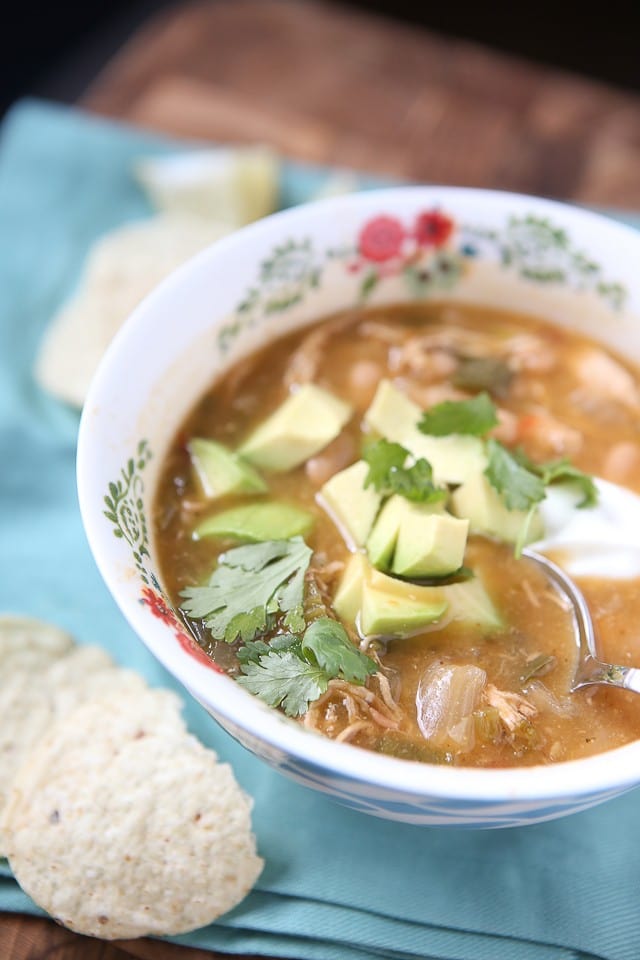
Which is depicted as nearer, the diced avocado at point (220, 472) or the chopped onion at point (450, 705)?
the chopped onion at point (450, 705)

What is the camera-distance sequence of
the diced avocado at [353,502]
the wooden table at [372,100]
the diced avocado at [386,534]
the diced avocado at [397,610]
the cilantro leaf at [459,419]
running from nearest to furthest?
the diced avocado at [397,610] < the diced avocado at [386,534] < the diced avocado at [353,502] < the cilantro leaf at [459,419] < the wooden table at [372,100]

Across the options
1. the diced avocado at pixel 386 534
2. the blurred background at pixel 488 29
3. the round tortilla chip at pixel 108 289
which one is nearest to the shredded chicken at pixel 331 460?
the diced avocado at pixel 386 534

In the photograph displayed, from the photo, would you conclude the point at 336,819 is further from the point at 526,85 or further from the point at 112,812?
the point at 526,85

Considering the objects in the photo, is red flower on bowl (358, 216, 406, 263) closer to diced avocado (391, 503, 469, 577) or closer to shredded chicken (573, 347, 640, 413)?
shredded chicken (573, 347, 640, 413)

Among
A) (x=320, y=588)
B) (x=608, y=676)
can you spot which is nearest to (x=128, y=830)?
(x=320, y=588)

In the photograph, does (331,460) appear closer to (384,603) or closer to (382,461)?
(382,461)

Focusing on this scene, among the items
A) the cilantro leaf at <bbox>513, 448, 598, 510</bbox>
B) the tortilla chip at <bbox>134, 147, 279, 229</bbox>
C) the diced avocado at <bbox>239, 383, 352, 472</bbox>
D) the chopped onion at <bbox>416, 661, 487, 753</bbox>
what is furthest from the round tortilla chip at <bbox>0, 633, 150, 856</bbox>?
the tortilla chip at <bbox>134, 147, 279, 229</bbox>

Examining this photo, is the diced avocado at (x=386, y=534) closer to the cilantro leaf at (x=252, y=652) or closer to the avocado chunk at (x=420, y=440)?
the avocado chunk at (x=420, y=440)
